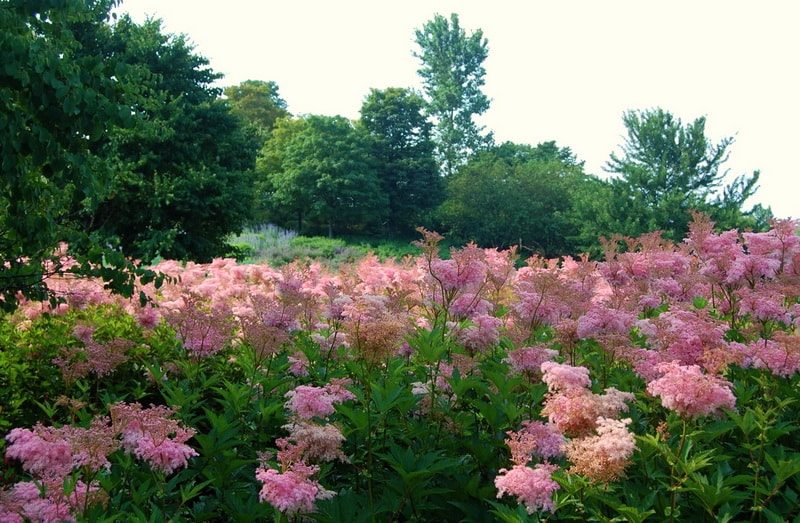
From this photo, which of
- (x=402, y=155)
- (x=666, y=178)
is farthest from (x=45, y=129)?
(x=402, y=155)

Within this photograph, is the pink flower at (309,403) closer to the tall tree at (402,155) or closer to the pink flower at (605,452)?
the pink flower at (605,452)

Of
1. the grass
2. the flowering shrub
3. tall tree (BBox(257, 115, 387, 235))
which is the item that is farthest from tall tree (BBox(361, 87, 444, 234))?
the flowering shrub

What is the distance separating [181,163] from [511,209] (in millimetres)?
22192

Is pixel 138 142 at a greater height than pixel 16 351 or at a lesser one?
greater

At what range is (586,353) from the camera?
181 inches

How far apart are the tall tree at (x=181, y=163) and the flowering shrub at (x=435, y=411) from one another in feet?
45.3

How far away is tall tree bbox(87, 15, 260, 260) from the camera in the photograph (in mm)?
18781

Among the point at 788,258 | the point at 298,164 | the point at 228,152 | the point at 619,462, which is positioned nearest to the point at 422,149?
the point at 298,164

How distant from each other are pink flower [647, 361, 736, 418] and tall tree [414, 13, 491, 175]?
49463mm

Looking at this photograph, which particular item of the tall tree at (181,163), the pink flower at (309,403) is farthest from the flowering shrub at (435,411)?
the tall tree at (181,163)

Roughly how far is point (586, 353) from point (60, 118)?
3.45 metres

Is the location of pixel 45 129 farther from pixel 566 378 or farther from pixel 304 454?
pixel 566 378

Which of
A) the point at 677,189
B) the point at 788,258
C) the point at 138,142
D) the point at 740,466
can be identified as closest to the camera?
the point at 740,466

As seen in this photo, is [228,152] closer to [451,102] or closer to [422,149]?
[422,149]
